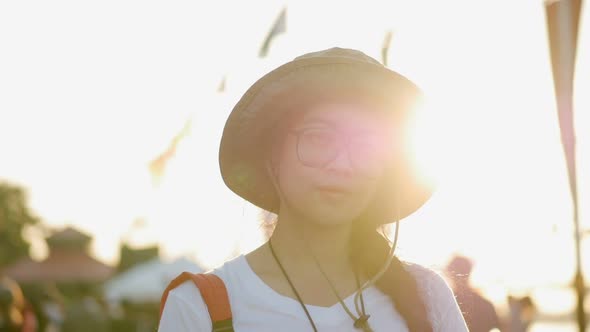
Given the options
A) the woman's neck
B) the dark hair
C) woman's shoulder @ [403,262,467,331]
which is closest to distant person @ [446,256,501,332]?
woman's shoulder @ [403,262,467,331]

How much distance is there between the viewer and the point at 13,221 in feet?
259

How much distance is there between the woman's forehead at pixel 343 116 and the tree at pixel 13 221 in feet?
231

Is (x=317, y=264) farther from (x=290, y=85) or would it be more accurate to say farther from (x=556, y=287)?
(x=556, y=287)

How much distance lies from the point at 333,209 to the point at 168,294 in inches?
18.5

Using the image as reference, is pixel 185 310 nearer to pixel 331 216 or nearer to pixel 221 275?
pixel 221 275

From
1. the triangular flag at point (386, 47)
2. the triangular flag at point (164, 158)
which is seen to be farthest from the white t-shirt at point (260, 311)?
the triangular flag at point (164, 158)

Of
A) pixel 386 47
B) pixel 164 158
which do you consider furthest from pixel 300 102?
pixel 164 158

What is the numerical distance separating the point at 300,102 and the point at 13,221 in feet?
259

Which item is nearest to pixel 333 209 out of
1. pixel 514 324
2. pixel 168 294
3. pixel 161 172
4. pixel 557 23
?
pixel 168 294

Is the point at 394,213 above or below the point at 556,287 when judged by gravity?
above

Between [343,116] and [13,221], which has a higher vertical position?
[343,116]

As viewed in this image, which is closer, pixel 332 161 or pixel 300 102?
pixel 332 161

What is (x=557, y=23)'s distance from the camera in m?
3.39

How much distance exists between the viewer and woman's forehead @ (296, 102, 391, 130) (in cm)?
285
